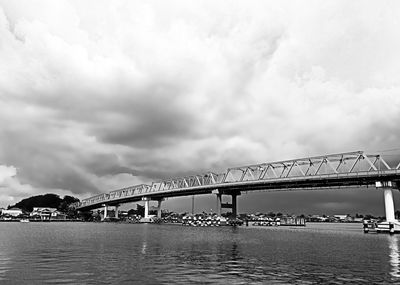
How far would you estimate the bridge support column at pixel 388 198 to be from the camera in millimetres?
114625

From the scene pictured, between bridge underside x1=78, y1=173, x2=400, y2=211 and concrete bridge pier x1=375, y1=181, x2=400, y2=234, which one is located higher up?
bridge underside x1=78, y1=173, x2=400, y2=211

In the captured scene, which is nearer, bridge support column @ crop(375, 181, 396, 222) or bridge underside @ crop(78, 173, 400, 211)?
bridge support column @ crop(375, 181, 396, 222)

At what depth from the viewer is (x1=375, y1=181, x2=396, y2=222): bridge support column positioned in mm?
114625

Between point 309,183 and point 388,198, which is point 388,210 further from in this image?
point 309,183

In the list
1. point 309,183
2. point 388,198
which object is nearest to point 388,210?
point 388,198

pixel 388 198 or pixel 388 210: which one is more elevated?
pixel 388 198

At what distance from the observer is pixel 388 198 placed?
117 meters

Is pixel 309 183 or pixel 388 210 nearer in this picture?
pixel 388 210

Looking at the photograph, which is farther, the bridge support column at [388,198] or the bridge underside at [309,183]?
the bridge underside at [309,183]

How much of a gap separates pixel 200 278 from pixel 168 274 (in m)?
3.40

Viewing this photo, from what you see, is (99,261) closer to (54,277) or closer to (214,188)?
(54,277)

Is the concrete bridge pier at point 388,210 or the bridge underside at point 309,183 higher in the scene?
the bridge underside at point 309,183

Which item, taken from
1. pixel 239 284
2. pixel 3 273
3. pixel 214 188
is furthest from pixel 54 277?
pixel 214 188

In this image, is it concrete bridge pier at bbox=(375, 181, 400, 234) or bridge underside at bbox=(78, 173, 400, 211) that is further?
bridge underside at bbox=(78, 173, 400, 211)
